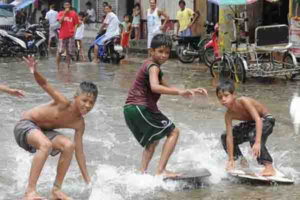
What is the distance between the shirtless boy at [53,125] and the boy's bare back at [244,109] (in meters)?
1.46

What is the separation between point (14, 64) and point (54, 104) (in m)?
12.3

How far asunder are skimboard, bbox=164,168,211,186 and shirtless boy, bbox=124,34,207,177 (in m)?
0.06

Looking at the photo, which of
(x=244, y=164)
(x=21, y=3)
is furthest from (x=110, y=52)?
(x=244, y=164)

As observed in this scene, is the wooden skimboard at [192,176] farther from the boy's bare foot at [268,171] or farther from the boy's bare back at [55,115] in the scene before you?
the boy's bare back at [55,115]

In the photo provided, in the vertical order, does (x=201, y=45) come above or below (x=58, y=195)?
above

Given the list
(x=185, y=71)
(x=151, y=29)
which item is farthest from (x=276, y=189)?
(x=151, y=29)

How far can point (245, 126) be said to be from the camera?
19.6 feet

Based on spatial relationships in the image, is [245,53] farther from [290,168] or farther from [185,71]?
[290,168]

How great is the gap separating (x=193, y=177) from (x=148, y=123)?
0.63m

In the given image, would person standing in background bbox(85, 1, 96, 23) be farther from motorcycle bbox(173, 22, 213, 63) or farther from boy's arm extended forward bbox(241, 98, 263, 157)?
boy's arm extended forward bbox(241, 98, 263, 157)

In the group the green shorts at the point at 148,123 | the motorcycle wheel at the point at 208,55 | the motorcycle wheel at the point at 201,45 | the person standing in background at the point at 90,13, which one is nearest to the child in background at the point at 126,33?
the motorcycle wheel at the point at 201,45

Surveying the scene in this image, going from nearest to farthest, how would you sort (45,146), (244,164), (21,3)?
(45,146) → (244,164) → (21,3)

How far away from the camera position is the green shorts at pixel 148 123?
567cm

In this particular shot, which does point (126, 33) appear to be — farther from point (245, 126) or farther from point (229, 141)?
point (229, 141)
